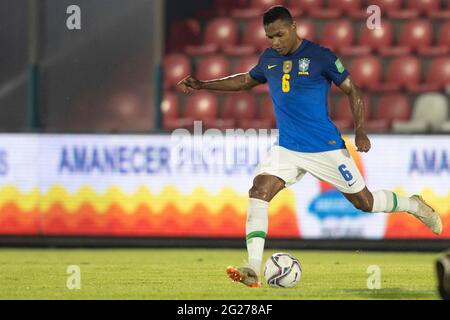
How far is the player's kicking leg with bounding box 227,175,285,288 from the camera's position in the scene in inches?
341

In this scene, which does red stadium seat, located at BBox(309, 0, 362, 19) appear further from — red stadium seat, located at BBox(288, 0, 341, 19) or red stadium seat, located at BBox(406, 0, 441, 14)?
red stadium seat, located at BBox(406, 0, 441, 14)

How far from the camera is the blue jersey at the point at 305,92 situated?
8.92 meters

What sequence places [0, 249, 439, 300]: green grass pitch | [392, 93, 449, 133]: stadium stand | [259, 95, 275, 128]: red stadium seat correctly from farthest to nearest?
[259, 95, 275, 128]: red stadium seat → [392, 93, 449, 133]: stadium stand → [0, 249, 439, 300]: green grass pitch

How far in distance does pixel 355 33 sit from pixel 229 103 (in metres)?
2.08

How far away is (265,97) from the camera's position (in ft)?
49.8

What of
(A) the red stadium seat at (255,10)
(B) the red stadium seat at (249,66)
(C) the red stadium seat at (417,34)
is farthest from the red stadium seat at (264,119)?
(C) the red stadium seat at (417,34)

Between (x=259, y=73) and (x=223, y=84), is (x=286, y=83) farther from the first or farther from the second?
(x=223, y=84)

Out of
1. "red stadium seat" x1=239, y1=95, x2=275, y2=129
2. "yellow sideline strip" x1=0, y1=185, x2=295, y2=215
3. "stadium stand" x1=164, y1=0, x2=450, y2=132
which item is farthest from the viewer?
"stadium stand" x1=164, y1=0, x2=450, y2=132

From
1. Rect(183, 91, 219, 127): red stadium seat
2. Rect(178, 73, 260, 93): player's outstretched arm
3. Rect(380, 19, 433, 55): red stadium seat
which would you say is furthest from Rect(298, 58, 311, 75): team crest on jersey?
Rect(380, 19, 433, 55): red stadium seat

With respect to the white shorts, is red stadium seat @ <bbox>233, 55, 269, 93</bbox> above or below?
above

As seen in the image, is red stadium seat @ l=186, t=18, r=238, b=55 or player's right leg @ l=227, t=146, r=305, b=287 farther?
red stadium seat @ l=186, t=18, r=238, b=55

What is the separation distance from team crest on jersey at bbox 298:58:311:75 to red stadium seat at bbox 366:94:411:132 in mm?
6012

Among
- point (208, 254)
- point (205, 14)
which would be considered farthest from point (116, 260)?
point (205, 14)

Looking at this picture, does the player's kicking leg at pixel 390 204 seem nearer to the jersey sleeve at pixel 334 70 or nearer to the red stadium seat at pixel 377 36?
the jersey sleeve at pixel 334 70
